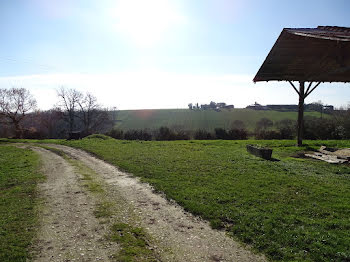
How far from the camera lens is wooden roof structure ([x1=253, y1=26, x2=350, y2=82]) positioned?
340 inches

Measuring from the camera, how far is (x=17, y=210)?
676 cm

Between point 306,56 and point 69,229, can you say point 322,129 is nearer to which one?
point 306,56

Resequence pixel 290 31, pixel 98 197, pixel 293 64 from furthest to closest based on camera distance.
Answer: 1. pixel 293 64
2. pixel 290 31
3. pixel 98 197

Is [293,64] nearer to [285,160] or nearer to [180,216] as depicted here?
[285,160]

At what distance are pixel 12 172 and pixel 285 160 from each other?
47.2 ft

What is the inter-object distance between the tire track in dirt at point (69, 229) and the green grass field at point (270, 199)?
2577mm

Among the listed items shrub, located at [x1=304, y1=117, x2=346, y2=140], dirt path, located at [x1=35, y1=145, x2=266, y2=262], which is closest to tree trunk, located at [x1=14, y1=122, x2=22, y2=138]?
dirt path, located at [x1=35, y1=145, x2=266, y2=262]

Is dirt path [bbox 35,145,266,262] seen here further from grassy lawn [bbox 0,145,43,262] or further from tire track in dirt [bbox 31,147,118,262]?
grassy lawn [bbox 0,145,43,262]

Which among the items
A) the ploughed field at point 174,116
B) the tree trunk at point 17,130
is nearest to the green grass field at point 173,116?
the ploughed field at point 174,116

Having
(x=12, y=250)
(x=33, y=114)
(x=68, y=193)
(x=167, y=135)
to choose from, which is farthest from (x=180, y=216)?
(x=33, y=114)

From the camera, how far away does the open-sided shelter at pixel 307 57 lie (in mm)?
8617

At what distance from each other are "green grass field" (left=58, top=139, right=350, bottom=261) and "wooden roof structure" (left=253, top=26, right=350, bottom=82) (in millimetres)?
4461

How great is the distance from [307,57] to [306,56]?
9.2 inches

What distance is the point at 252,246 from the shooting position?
4918 millimetres
